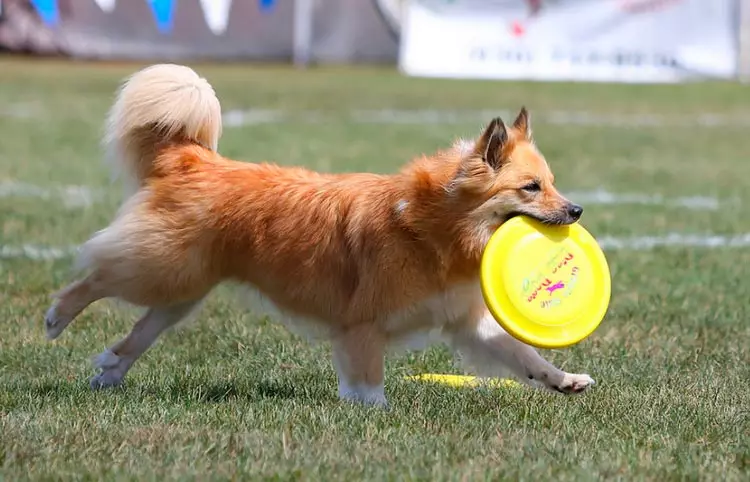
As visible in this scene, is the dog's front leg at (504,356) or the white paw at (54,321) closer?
the dog's front leg at (504,356)

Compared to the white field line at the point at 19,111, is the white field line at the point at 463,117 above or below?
above

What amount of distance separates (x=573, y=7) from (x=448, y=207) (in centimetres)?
2360

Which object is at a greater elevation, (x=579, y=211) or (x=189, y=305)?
(x=579, y=211)

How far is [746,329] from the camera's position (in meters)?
7.02

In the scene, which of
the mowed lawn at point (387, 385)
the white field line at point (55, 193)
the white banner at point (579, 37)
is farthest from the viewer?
the white banner at point (579, 37)

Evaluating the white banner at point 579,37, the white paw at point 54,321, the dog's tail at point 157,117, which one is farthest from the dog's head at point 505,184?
the white banner at point 579,37

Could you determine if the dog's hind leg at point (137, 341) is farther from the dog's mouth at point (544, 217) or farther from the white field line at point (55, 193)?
the white field line at point (55, 193)

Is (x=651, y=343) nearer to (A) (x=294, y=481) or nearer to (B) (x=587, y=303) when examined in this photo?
(B) (x=587, y=303)

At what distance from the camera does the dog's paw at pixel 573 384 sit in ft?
17.7

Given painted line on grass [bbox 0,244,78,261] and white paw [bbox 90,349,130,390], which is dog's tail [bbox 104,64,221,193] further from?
painted line on grass [bbox 0,244,78,261]

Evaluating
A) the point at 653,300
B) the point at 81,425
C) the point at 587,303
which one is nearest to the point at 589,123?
the point at 653,300

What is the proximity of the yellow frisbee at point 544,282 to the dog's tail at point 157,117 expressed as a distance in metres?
1.62

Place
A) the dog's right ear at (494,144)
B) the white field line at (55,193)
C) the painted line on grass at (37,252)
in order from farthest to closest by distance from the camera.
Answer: the white field line at (55,193)
the painted line on grass at (37,252)
the dog's right ear at (494,144)

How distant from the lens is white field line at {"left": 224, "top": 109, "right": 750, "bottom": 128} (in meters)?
18.7
